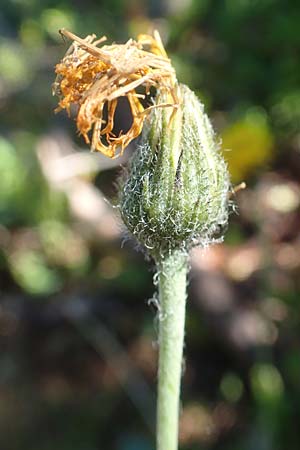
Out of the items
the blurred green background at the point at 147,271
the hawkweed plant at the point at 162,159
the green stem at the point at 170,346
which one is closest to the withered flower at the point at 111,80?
the hawkweed plant at the point at 162,159

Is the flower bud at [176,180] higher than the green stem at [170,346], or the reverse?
the flower bud at [176,180]

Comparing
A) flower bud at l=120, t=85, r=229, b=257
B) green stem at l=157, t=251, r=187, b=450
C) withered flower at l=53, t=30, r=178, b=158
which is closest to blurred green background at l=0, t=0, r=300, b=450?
green stem at l=157, t=251, r=187, b=450

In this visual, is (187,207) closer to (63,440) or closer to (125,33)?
(63,440)

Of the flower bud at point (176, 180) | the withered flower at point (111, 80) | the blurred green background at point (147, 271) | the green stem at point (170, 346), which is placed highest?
the blurred green background at point (147, 271)

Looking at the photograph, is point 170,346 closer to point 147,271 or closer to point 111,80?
point 111,80

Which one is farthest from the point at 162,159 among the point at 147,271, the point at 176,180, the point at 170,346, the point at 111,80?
the point at 147,271

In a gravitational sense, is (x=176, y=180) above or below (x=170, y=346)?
above

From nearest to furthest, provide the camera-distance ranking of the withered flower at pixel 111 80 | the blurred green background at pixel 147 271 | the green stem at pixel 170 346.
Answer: the withered flower at pixel 111 80 → the green stem at pixel 170 346 → the blurred green background at pixel 147 271

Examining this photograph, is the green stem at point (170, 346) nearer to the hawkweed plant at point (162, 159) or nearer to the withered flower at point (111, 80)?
the hawkweed plant at point (162, 159)
